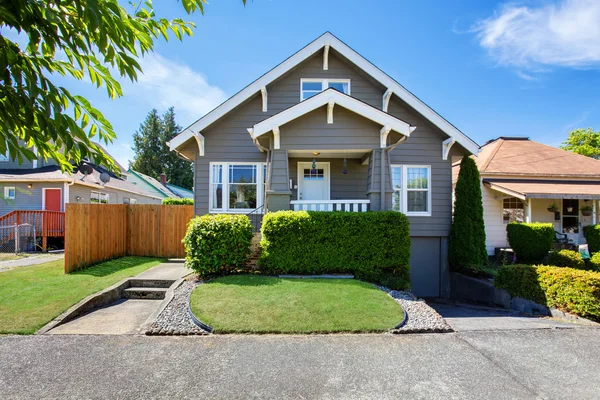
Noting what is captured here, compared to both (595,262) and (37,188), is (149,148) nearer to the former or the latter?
(37,188)

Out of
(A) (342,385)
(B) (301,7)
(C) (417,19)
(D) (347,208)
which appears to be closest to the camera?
(A) (342,385)

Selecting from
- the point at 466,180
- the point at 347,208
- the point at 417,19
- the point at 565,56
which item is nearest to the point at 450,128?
the point at 466,180

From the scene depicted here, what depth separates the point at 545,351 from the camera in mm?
4285

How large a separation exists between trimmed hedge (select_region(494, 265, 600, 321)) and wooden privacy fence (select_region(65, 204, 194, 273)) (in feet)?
33.9

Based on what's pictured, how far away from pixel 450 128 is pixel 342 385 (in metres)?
9.28

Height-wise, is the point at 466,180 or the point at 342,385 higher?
the point at 466,180

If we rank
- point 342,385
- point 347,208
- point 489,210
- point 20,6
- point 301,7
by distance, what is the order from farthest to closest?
point 489,210 → point 347,208 → point 301,7 → point 342,385 → point 20,6

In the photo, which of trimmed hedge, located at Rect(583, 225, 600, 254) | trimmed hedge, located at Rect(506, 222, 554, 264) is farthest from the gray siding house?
trimmed hedge, located at Rect(583, 225, 600, 254)

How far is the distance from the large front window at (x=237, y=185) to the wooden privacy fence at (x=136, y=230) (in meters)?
1.82

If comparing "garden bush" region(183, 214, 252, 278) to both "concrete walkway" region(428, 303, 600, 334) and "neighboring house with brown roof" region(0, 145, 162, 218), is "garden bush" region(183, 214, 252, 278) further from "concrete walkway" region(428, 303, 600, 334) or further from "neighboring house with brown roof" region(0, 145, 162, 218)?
"neighboring house with brown roof" region(0, 145, 162, 218)

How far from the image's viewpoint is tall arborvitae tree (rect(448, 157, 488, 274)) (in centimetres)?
968

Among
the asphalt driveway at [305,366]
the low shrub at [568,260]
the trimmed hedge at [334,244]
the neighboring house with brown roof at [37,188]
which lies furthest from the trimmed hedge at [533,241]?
the neighboring house with brown roof at [37,188]

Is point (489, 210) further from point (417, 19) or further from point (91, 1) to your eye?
point (91, 1)

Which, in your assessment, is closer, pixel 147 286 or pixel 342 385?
pixel 342 385
